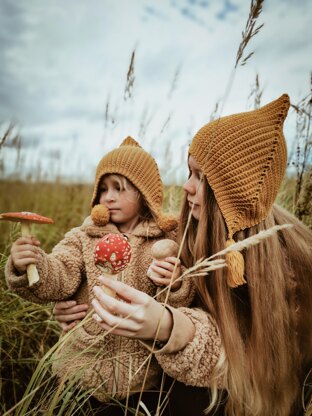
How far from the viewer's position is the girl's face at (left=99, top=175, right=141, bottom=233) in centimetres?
168

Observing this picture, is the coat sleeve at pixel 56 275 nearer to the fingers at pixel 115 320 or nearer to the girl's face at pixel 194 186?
the fingers at pixel 115 320

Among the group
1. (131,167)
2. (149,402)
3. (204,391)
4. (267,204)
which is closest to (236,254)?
(267,204)

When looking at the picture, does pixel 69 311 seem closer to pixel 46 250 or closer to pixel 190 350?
pixel 190 350

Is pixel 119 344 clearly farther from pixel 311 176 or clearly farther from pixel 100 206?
pixel 311 176

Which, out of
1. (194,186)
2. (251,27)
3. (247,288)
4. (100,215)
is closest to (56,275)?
(100,215)

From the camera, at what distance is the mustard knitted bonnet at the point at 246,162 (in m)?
1.38

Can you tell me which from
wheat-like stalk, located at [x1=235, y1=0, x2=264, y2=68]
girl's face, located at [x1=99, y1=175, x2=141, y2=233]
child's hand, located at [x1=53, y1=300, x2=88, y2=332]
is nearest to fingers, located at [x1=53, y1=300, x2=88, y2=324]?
child's hand, located at [x1=53, y1=300, x2=88, y2=332]

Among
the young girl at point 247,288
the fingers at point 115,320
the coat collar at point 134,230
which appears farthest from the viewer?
the coat collar at point 134,230

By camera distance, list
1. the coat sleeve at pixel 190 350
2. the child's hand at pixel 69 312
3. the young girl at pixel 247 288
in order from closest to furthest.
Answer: the coat sleeve at pixel 190 350, the young girl at pixel 247 288, the child's hand at pixel 69 312

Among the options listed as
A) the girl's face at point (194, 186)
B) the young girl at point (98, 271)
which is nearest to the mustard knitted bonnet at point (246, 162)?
the girl's face at point (194, 186)

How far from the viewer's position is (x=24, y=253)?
1.21 m

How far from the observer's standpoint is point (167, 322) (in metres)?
1.10

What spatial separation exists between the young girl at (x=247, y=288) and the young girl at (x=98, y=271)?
8.1 inches

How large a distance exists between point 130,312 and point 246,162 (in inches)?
31.5
